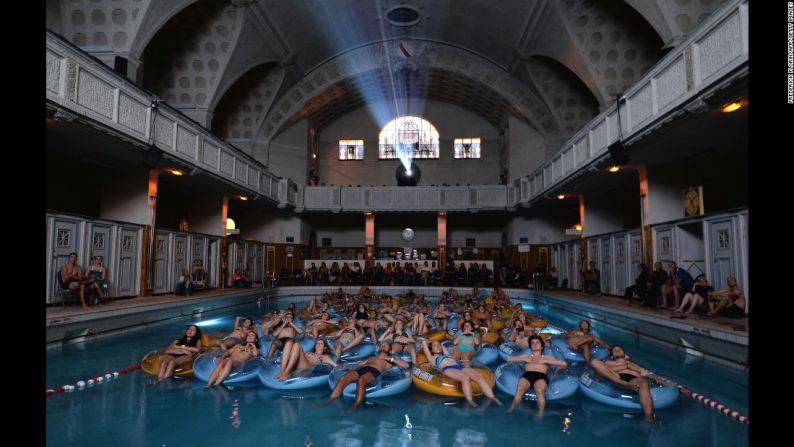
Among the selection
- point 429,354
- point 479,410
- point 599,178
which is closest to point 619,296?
point 599,178

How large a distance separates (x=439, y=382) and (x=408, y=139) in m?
24.2

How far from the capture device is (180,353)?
6879 mm

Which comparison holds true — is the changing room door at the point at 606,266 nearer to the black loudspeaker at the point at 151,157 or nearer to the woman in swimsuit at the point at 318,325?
the woman in swimsuit at the point at 318,325

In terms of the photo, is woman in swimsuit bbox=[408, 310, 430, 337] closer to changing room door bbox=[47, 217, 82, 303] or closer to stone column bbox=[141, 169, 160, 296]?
changing room door bbox=[47, 217, 82, 303]

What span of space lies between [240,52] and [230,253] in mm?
7960

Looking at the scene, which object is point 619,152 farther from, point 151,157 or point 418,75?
point 418,75

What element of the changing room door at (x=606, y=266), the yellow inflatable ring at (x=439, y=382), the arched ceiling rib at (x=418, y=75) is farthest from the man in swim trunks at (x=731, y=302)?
the arched ceiling rib at (x=418, y=75)

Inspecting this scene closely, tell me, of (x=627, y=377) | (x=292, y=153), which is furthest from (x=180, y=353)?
(x=292, y=153)

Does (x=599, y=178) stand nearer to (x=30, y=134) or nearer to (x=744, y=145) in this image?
(x=744, y=145)

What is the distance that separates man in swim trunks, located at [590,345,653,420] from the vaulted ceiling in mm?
8677

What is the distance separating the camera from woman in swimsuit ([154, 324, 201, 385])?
651 cm

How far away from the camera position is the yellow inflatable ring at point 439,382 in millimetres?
5777

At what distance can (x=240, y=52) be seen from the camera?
57.0ft

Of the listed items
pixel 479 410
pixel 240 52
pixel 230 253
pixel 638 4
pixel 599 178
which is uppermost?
pixel 240 52
